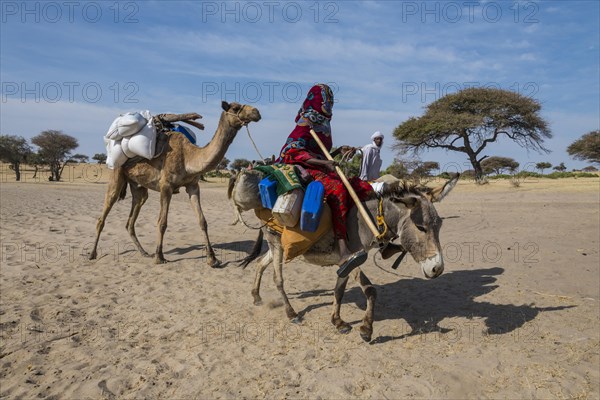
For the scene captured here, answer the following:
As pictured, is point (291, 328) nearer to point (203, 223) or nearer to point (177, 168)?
point (203, 223)

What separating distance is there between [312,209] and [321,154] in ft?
3.68

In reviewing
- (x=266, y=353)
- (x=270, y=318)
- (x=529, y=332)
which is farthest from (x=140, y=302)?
(x=529, y=332)

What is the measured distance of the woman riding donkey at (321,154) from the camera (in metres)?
5.31

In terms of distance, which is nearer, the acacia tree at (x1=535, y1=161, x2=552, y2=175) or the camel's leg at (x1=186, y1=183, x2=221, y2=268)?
the camel's leg at (x1=186, y1=183, x2=221, y2=268)

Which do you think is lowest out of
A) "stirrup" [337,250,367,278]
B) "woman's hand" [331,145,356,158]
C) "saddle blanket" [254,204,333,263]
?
"stirrup" [337,250,367,278]

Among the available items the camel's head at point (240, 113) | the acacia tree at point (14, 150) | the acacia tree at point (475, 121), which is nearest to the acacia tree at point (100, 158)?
the acacia tree at point (14, 150)

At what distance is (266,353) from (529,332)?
10.5 feet

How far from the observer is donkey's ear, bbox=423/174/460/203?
192 inches

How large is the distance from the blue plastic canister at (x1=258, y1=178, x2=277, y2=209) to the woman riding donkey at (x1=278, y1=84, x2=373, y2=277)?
0.52m

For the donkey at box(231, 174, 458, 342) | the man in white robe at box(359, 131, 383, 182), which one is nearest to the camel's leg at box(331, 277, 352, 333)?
the donkey at box(231, 174, 458, 342)

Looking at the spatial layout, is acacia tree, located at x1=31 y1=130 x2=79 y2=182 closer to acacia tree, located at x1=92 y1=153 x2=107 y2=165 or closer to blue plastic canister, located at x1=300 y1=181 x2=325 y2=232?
acacia tree, located at x1=92 y1=153 x2=107 y2=165

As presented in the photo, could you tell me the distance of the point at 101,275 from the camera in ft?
26.1

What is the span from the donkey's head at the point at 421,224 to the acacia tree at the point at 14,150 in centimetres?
4864

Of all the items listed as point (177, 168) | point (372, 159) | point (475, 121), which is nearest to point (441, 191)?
point (372, 159)
